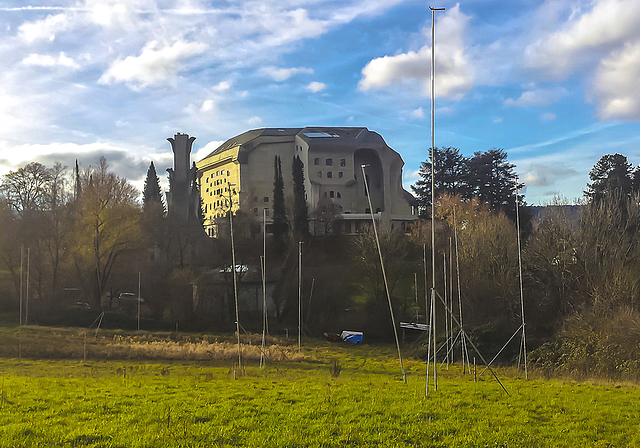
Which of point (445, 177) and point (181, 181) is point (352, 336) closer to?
point (181, 181)

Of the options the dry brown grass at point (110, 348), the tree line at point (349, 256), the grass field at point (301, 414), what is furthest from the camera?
the tree line at point (349, 256)

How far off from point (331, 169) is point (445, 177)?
58.4ft

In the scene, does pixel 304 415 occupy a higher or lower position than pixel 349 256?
lower

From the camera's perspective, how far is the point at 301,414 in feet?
36.3

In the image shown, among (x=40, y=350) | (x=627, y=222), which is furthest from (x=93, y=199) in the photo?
(x=627, y=222)

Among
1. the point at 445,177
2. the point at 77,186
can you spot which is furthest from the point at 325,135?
the point at 77,186

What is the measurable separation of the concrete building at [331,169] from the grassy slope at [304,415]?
6755 cm

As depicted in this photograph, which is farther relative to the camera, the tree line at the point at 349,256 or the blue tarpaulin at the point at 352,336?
the blue tarpaulin at the point at 352,336

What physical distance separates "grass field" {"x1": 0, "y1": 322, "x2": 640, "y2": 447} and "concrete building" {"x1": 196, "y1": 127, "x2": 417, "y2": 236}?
221ft

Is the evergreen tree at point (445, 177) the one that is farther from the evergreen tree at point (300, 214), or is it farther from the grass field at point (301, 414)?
the grass field at point (301, 414)

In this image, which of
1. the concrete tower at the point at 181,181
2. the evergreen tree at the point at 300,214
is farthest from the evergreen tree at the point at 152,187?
the evergreen tree at the point at 300,214

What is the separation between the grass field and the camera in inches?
358

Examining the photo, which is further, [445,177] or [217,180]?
[217,180]

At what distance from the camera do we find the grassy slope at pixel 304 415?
909cm
